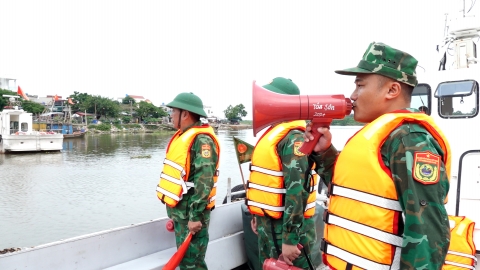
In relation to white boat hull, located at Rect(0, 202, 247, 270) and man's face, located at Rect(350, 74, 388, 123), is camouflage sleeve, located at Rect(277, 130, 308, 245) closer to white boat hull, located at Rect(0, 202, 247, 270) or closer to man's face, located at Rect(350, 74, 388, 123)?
man's face, located at Rect(350, 74, 388, 123)

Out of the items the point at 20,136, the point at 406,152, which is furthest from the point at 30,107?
the point at 406,152

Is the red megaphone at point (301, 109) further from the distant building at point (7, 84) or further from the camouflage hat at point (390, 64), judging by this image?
the distant building at point (7, 84)

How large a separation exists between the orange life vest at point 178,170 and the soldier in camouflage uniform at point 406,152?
1678mm

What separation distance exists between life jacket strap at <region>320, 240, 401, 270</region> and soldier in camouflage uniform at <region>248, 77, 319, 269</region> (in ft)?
2.46

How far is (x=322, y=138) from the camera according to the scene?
1.72m

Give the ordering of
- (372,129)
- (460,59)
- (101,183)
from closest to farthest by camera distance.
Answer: (372,129) < (460,59) < (101,183)

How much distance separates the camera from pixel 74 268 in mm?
2770

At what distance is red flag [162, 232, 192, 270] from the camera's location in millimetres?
2711

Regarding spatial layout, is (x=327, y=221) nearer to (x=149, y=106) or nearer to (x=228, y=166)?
(x=228, y=166)

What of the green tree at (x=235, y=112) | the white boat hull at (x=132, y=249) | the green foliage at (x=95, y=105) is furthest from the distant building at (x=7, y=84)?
the white boat hull at (x=132, y=249)

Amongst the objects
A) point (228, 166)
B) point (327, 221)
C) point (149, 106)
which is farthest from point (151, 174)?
point (149, 106)

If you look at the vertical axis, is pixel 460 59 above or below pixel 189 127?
above

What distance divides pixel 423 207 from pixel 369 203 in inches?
7.7

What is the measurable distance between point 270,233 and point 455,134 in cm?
224
